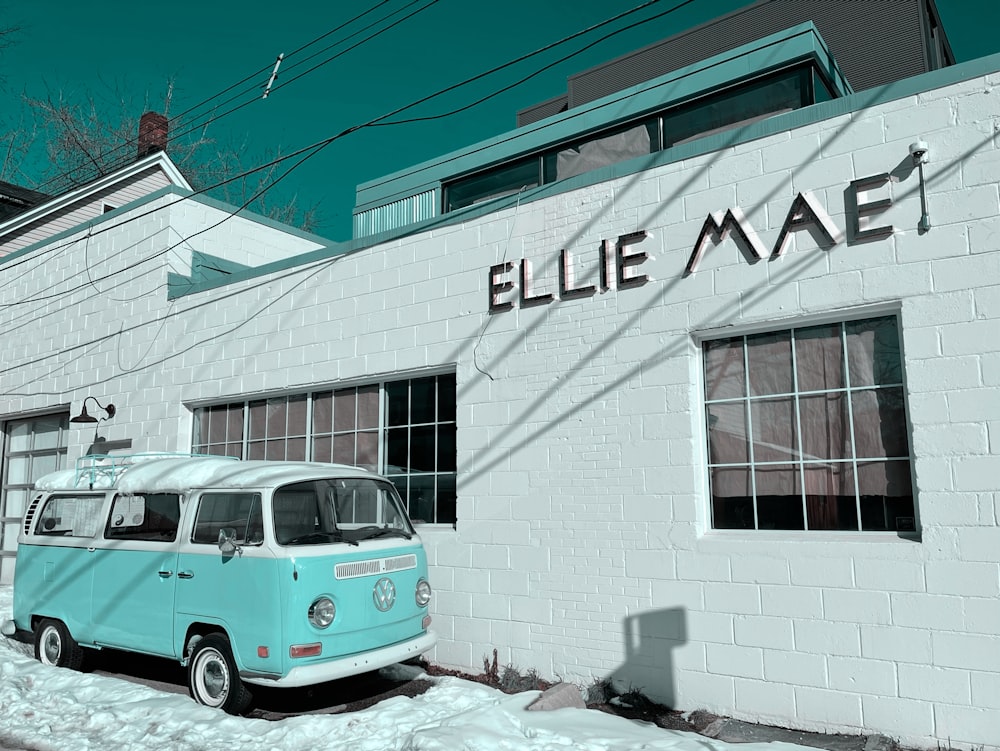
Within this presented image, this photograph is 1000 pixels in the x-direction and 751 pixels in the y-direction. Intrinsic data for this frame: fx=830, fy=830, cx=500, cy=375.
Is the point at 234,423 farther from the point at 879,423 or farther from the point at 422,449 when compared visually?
the point at 879,423

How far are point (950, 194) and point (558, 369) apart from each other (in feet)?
11.7

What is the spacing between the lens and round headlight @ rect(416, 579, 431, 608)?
7.31 m

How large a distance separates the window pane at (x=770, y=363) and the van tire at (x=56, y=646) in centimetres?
686

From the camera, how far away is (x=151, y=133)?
20609mm

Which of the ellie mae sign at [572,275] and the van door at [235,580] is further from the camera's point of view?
the ellie mae sign at [572,275]

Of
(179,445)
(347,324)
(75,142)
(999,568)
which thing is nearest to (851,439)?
(999,568)

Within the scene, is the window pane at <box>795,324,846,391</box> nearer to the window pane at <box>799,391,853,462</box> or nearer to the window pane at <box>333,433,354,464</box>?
the window pane at <box>799,391,853,462</box>

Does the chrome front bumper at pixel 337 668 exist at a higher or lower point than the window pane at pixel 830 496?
lower

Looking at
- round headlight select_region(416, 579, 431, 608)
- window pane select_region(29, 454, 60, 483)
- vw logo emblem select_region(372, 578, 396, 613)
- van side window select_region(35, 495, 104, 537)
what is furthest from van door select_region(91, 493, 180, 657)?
window pane select_region(29, 454, 60, 483)

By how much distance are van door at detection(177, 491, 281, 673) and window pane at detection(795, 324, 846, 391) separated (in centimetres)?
450

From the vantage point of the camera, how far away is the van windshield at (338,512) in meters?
6.79

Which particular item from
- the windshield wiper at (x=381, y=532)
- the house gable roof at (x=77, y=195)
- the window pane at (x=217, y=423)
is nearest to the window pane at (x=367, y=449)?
the windshield wiper at (x=381, y=532)

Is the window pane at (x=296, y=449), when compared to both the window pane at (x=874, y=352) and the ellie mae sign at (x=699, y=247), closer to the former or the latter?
the ellie mae sign at (x=699, y=247)

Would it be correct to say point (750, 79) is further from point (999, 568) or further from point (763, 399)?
point (999, 568)
